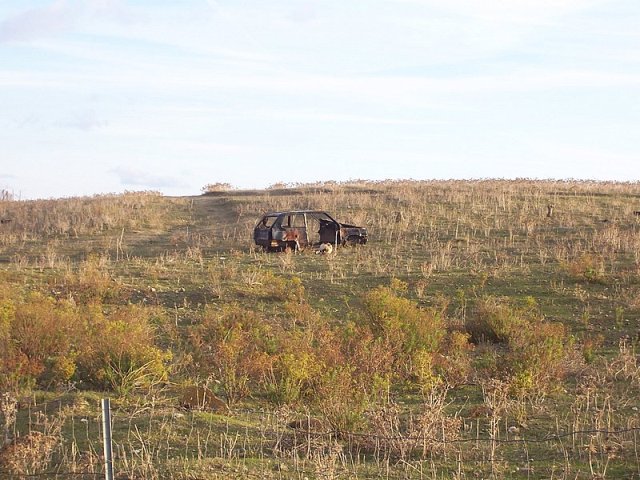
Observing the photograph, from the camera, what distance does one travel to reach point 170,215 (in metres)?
35.8

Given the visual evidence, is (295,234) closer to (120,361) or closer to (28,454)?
(120,361)

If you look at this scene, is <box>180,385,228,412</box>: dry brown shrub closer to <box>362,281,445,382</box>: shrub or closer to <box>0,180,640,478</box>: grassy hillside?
<box>0,180,640,478</box>: grassy hillside

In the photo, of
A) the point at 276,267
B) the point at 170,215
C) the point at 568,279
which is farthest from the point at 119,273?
the point at 170,215

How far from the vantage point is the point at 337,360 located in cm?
1080

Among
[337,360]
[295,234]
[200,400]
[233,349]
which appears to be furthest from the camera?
[295,234]

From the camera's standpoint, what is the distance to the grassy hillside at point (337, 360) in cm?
791

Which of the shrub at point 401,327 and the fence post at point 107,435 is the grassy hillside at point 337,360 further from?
the fence post at point 107,435

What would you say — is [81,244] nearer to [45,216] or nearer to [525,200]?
[45,216]

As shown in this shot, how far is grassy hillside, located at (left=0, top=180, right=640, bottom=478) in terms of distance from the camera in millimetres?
7910

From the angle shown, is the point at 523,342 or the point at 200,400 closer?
the point at 200,400

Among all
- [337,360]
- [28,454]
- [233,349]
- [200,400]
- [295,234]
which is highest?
[295,234]

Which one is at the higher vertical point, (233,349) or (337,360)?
(233,349)

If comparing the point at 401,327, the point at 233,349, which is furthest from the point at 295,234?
the point at 233,349

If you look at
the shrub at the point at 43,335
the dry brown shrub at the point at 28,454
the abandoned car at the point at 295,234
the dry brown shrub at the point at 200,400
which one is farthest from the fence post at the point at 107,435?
the abandoned car at the point at 295,234
